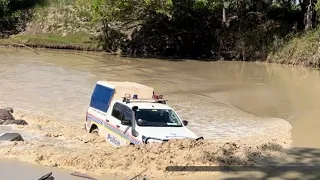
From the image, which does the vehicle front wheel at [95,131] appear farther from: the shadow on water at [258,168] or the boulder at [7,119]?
the shadow on water at [258,168]

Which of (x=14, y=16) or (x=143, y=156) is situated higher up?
(x=14, y=16)

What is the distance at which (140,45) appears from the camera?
1732 inches

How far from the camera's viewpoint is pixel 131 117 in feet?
40.8

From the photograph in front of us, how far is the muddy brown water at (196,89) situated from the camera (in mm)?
17953

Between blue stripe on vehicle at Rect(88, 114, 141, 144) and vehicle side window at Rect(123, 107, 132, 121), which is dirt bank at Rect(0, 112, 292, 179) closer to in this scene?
blue stripe on vehicle at Rect(88, 114, 141, 144)

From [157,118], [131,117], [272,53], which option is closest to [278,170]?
[157,118]

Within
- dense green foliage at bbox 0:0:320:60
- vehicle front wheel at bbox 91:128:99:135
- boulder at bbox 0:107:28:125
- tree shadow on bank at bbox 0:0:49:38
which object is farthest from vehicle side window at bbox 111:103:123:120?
tree shadow on bank at bbox 0:0:49:38

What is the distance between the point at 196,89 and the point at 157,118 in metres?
12.9

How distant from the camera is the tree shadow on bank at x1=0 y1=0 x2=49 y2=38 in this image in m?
49.0

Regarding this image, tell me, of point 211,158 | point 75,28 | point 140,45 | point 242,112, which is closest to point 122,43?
point 140,45

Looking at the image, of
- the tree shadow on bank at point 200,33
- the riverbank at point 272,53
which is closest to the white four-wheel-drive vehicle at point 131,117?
the riverbank at point 272,53

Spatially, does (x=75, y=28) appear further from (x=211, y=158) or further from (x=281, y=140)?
(x=211, y=158)

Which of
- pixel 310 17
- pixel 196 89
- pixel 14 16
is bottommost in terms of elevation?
pixel 196 89

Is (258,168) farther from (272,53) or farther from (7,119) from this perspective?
(272,53)
